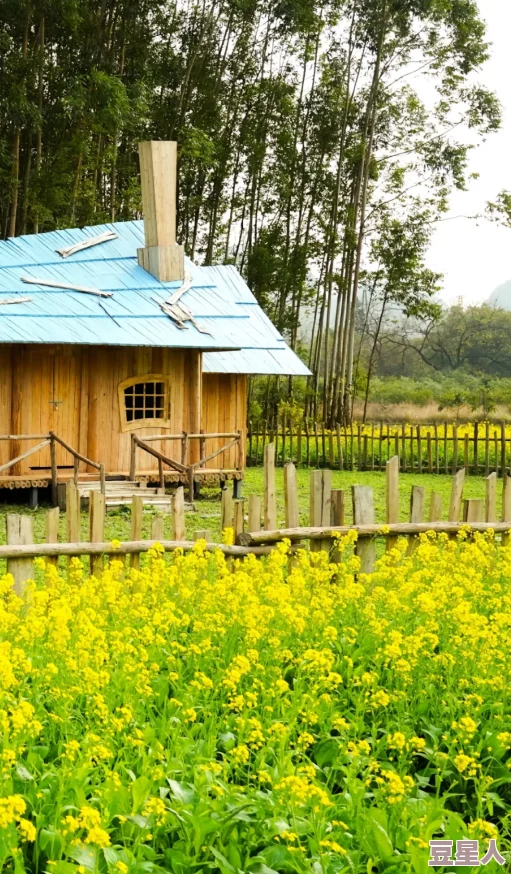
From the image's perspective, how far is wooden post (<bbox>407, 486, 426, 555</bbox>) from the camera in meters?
7.11

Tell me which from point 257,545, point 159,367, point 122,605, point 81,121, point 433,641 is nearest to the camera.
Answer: point 433,641

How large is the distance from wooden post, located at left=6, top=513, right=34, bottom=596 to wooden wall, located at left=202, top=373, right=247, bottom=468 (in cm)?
1233

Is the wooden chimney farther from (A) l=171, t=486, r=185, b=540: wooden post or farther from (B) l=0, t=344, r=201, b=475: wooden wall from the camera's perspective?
(A) l=171, t=486, r=185, b=540: wooden post

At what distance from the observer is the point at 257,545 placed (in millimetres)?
6641

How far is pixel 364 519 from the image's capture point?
22.9ft

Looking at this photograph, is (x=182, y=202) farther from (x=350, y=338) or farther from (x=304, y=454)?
(x=304, y=454)

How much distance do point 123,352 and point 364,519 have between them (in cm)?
979

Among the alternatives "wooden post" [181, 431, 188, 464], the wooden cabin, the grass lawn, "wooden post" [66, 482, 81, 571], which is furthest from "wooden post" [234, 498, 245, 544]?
"wooden post" [181, 431, 188, 464]

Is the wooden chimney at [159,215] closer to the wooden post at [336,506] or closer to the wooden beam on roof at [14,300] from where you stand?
the wooden beam on roof at [14,300]

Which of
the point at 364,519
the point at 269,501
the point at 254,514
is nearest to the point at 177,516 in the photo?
the point at 254,514

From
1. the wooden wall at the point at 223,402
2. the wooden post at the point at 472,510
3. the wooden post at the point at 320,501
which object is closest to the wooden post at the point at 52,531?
the wooden post at the point at 320,501

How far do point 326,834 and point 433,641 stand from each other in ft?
5.14

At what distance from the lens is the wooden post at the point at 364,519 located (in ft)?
22.7

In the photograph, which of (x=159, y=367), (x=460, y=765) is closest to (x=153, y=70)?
(x=159, y=367)
